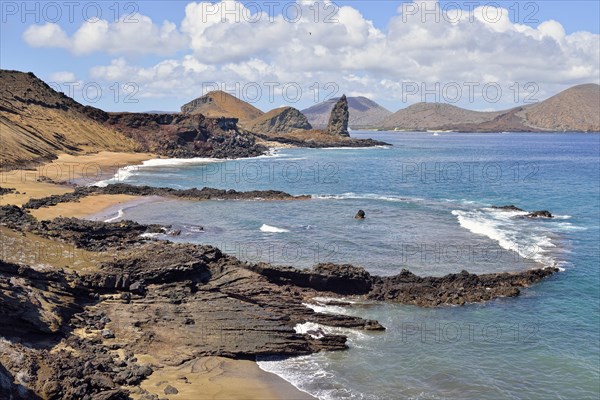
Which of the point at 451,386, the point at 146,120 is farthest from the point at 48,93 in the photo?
the point at 451,386

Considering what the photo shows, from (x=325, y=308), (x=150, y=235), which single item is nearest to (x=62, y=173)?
(x=150, y=235)

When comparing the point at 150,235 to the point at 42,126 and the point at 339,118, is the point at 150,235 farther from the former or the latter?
the point at 339,118

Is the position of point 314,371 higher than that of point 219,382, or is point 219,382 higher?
point 219,382

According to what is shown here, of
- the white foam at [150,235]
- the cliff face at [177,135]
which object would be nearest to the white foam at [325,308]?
the white foam at [150,235]

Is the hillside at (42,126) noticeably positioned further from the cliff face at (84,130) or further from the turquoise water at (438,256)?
the turquoise water at (438,256)

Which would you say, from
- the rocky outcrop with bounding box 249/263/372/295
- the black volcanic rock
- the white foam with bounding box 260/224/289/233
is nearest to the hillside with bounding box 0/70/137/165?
the white foam with bounding box 260/224/289/233

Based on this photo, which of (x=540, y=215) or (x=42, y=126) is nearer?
(x=540, y=215)

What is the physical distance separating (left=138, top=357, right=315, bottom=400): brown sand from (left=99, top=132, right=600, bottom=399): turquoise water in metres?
0.71

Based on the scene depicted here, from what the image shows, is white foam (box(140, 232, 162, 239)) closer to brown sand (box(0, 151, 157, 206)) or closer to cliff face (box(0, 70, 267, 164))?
brown sand (box(0, 151, 157, 206))

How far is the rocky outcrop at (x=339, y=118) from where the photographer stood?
179m

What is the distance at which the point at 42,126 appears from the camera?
3553 inches

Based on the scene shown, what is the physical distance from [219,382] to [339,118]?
550 ft

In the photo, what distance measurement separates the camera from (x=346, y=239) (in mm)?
37938

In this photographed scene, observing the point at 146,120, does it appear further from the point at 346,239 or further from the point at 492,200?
the point at 346,239
